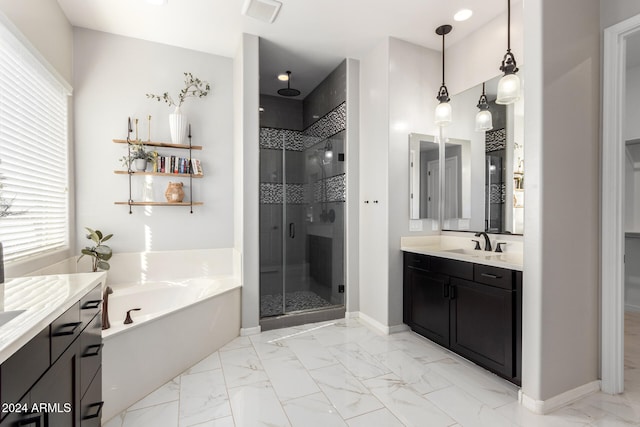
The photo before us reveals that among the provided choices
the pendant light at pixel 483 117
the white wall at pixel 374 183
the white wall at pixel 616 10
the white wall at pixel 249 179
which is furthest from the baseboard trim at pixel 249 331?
the white wall at pixel 616 10

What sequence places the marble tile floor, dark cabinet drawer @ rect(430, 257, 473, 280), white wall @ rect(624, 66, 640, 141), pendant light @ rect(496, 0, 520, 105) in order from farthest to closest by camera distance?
1. white wall @ rect(624, 66, 640, 141)
2. dark cabinet drawer @ rect(430, 257, 473, 280)
3. pendant light @ rect(496, 0, 520, 105)
4. the marble tile floor

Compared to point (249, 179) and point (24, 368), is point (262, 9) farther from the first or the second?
point (24, 368)

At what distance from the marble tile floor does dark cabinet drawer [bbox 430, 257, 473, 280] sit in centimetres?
71

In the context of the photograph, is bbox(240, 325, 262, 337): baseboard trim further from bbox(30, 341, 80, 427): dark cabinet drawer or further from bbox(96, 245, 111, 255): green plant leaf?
bbox(30, 341, 80, 427): dark cabinet drawer

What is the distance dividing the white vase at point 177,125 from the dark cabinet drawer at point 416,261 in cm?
255

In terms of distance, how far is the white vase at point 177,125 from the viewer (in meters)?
3.16

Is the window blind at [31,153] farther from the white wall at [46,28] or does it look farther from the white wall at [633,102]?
the white wall at [633,102]

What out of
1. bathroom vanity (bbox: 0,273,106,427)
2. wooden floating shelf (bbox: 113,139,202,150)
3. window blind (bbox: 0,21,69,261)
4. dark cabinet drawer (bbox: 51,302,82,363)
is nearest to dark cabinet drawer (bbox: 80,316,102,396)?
bathroom vanity (bbox: 0,273,106,427)

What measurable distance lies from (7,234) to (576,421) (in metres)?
3.55

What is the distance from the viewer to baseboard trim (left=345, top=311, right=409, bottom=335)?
3.14m

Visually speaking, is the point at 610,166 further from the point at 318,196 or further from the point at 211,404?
the point at 211,404

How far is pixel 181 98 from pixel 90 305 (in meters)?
2.45

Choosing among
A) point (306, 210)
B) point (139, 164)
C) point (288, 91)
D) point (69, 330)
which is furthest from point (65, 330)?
point (288, 91)

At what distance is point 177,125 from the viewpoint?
317 centimetres
